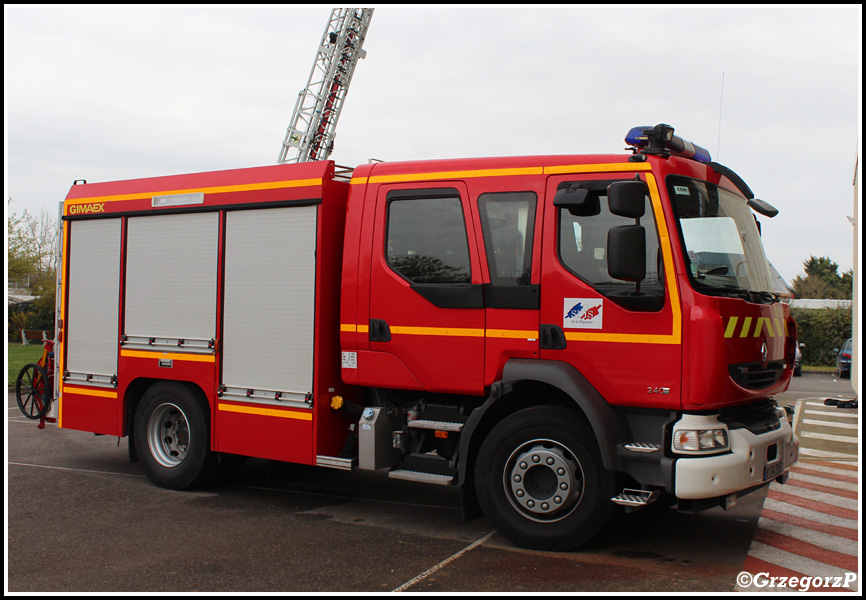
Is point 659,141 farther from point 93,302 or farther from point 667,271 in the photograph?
point 93,302

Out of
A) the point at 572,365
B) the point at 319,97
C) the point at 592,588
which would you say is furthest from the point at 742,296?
the point at 319,97

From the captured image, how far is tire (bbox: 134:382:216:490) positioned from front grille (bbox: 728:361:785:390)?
16.3 ft

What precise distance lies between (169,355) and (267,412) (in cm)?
143

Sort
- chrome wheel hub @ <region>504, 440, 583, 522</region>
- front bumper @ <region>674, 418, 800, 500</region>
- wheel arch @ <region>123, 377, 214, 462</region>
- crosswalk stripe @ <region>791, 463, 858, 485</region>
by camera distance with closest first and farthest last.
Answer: front bumper @ <region>674, 418, 800, 500</region> < chrome wheel hub @ <region>504, 440, 583, 522</region> < wheel arch @ <region>123, 377, 214, 462</region> < crosswalk stripe @ <region>791, 463, 858, 485</region>

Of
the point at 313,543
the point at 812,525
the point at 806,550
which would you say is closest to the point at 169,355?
the point at 313,543

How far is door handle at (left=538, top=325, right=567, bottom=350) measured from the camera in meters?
5.66

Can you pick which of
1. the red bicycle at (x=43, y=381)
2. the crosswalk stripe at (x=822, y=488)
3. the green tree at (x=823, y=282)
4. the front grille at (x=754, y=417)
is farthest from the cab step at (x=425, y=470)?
the green tree at (x=823, y=282)

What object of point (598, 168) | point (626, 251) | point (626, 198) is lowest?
point (626, 251)

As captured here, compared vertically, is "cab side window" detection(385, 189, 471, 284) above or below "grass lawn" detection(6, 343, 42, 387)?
above

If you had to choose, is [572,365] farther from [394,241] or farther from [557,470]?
[394,241]

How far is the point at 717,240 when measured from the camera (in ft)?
18.6

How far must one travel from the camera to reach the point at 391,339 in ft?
20.9

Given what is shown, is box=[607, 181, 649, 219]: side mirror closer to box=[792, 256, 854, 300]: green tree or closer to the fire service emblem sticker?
the fire service emblem sticker

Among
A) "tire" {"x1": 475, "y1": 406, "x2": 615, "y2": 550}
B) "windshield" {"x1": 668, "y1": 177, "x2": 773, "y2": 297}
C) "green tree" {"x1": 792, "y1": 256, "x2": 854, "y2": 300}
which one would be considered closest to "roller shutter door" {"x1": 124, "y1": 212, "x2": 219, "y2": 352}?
"tire" {"x1": 475, "y1": 406, "x2": 615, "y2": 550}
